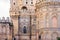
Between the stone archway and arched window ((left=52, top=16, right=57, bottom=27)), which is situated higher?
arched window ((left=52, top=16, right=57, bottom=27))

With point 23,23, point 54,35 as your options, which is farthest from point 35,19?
point 54,35

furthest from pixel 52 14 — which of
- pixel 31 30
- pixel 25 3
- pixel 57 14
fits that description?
pixel 25 3

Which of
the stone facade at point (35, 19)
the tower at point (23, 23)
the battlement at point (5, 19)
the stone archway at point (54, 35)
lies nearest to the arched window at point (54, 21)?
the stone facade at point (35, 19)

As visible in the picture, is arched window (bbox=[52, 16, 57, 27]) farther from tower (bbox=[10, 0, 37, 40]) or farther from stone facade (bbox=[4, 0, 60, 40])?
tower (bbox=[10, 0, 37, 40])

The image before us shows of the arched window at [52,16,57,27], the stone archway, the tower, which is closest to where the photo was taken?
the stone archway

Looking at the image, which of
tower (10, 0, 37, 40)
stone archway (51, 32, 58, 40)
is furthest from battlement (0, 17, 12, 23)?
stone archway (51, 32, 58, 40)

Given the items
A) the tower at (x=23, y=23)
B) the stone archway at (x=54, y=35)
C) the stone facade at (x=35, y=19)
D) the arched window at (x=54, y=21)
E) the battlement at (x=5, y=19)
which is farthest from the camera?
the battlement at (x=5, y=19)

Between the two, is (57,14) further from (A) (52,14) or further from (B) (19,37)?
(B) (19,37)

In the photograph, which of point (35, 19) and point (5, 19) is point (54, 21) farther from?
point (5, 19)

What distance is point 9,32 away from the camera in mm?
66312

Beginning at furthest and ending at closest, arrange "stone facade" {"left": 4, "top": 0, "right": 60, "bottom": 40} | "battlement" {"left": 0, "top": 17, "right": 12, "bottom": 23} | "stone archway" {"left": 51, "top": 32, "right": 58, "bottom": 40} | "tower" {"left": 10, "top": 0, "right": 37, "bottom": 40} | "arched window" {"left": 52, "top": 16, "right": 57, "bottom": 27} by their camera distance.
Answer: "battlement" {"left": 0, "top": 17, "right": 12, "bottom": 23}, "tower" {"left": 10, "top": 0, "right": 37, "bottom": 40}, "arched window" {"left": 52, "top": 16, "right": 57, "bottom": 27}, "stone facade" {"left": 4, "top": 0, "right": 60, "bottom": 40}, "stone archway" {"left": 51, "top": 32, "right": 58, "bottom": 40}

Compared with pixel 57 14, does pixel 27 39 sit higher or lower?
lower

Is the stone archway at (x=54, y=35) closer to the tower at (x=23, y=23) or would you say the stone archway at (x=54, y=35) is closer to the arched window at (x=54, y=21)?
the arched window at (x=54, y=21)

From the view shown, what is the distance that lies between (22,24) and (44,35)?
36.0ft
